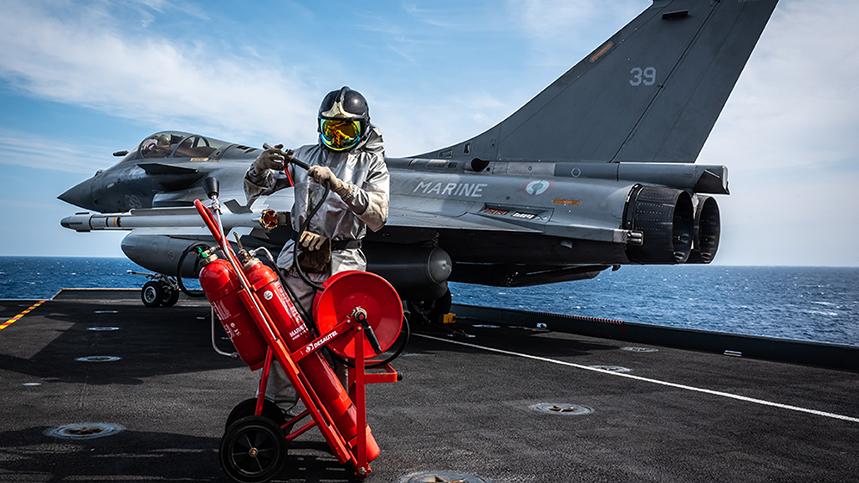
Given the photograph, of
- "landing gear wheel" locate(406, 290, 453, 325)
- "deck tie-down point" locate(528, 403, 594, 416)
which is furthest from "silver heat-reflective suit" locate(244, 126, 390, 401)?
"landing gear wheel" locate(406, 290, 453, 325)

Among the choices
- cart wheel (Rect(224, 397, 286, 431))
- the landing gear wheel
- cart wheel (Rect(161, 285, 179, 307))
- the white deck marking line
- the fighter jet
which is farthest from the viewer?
cart wheel (Rect(161, 285, 179, 307))

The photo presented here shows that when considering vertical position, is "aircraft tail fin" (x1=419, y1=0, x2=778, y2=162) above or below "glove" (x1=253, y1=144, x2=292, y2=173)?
above

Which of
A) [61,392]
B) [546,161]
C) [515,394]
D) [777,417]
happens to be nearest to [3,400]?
[61,392]

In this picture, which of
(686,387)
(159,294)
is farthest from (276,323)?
(159,294)

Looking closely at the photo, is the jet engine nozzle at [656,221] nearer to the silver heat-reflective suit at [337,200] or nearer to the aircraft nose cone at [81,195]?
the silver heat-reflective suit at [337,200]

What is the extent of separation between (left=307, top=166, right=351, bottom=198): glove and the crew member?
28cm

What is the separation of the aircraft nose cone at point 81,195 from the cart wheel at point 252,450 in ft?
47.3

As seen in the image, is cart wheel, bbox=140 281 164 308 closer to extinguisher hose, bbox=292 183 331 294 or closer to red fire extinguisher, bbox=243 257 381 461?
extinguisher hose, bbox=292 183 331 294

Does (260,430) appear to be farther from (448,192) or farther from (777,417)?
(448,192)

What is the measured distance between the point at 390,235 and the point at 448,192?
150 cm

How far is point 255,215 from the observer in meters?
10.7

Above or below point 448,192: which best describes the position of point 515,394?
below

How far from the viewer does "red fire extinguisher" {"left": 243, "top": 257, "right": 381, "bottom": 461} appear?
12.5ft

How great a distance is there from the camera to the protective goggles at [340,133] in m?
4.36
